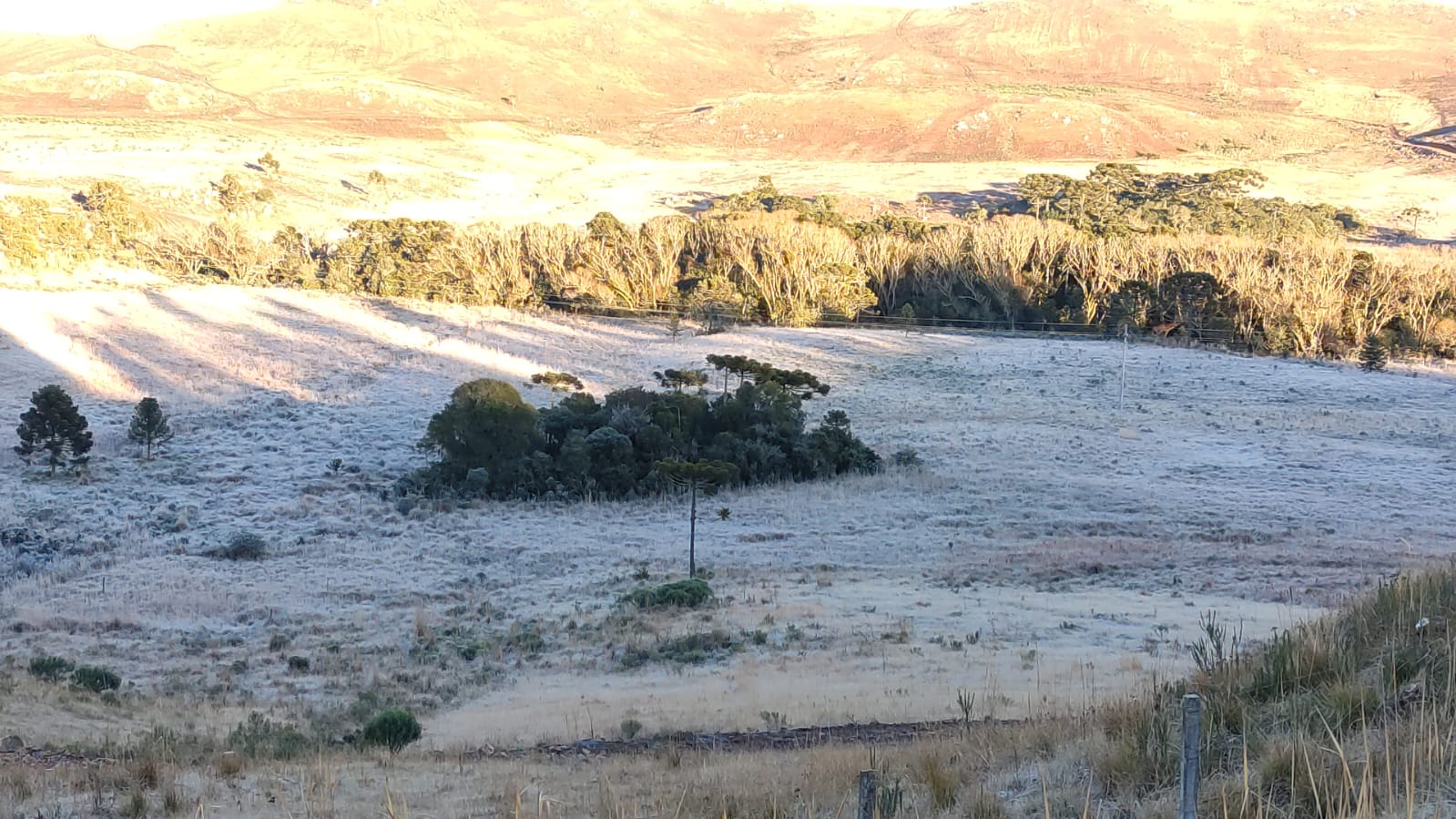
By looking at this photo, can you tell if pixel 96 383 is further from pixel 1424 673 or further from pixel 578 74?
pixel 578 74

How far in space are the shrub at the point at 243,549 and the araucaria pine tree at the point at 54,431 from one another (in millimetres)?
6826

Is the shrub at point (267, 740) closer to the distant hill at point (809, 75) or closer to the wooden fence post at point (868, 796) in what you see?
the wooden fence post at point (868, 796)

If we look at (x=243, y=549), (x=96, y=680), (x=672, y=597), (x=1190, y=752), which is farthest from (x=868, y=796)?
(x=243, y=549)

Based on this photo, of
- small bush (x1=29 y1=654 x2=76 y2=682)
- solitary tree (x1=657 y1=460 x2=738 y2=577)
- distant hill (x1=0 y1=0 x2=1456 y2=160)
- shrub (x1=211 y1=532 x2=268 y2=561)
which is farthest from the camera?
distant hill (x1=0 y1=0 x2=1456 y2=160)

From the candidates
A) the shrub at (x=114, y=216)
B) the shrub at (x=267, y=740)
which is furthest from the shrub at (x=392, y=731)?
the shrub at (x=114, y=216)

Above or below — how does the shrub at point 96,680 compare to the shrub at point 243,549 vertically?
above

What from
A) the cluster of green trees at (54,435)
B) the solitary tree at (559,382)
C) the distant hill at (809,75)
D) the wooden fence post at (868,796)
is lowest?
the cluster of green trees at (54,435)

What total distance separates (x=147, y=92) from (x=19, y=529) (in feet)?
339

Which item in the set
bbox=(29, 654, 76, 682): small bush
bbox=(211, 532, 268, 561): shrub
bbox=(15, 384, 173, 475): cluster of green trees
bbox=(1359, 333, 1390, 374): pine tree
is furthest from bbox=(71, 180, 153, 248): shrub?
bbox=(1359, 333, 1390, 374): pine tree

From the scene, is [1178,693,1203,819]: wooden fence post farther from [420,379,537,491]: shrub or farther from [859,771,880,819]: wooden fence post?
[420,379,537,491]: shrub

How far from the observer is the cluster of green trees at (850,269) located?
148 ft

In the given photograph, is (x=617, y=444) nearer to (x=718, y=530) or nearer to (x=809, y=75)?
(x=718, y=530)

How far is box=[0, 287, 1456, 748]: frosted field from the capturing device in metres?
13.2

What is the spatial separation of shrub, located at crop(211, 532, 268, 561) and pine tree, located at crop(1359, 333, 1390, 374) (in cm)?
3602
